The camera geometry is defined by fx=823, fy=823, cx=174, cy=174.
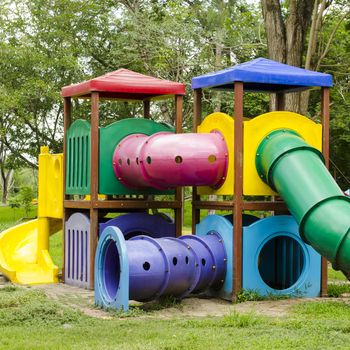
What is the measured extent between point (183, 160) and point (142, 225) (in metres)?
1.81

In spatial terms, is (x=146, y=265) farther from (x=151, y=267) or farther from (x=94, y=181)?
(x=94, y=181)

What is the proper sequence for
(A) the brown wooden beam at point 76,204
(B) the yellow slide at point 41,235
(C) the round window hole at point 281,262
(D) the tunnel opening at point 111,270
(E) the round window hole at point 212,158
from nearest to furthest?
(D) the tunnel opening at point 111,270, (E) the round window hole at point 212,158, (C) the round window hole at point 281,262, (A) the brown wooden beam at point 76,204, (B) the yellow slide at point 41,235

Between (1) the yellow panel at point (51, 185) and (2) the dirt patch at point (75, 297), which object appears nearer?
(2) the dirt patch at point (75, 297)

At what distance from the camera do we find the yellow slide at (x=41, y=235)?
12538 millimetres

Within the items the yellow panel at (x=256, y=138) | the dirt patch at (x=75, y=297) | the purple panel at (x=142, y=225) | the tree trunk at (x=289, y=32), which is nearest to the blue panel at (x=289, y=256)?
the yellow panel at (x=256, y=138)

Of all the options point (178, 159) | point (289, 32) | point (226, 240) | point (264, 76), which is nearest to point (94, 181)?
point (178, 159)

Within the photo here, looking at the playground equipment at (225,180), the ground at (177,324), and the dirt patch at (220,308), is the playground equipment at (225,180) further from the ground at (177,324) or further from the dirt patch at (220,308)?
the ground at (177,324)

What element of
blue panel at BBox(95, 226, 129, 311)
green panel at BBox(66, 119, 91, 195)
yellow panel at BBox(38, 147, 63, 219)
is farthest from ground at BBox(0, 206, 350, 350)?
yellow panel at BBox(38, 147, 63, 219)

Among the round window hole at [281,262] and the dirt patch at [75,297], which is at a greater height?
the round window hole at [281,262]

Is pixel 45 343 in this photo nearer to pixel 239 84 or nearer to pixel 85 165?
pixel 239 84

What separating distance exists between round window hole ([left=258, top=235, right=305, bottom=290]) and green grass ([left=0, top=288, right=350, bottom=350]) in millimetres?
2133

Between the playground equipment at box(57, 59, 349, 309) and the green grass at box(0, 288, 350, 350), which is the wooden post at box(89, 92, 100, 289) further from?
the green grass at box(0, 288, 350, 350)

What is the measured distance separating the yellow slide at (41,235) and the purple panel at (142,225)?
5.50 feet

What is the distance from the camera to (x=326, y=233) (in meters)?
8.53
